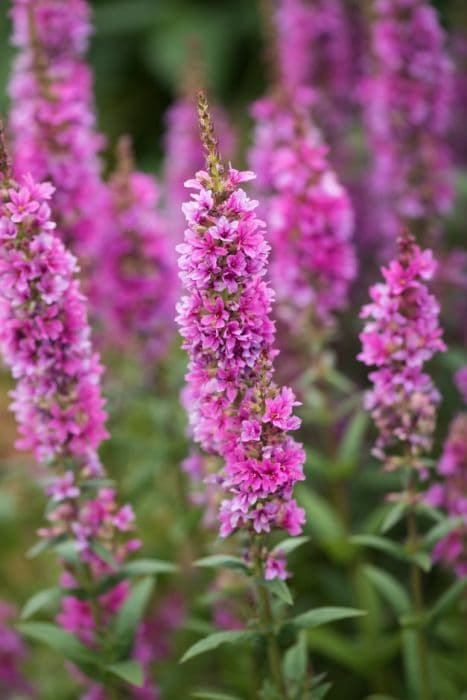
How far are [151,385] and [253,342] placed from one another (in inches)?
96.8

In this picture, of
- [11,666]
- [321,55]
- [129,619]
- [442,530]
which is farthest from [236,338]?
[321,55]

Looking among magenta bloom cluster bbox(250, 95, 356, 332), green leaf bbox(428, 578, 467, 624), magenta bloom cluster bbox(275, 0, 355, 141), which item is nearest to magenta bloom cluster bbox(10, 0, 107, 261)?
magenta bloom cluster bbox(250, 95, 356, 332)

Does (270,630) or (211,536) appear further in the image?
(211,536)

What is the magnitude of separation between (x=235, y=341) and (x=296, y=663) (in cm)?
138

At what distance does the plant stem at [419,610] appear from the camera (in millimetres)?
3512

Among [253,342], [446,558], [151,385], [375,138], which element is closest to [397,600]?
[446,558]

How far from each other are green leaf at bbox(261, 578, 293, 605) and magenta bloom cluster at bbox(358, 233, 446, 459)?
2.31 feet

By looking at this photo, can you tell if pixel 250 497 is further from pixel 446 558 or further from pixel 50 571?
pixel 50 571

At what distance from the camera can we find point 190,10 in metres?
11.0

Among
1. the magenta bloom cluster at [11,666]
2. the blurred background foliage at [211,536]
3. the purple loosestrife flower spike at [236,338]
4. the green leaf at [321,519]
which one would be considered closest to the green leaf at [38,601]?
the blurred background foliage at [211,536]

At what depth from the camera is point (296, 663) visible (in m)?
3.43

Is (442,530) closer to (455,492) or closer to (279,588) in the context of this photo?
(455,492)

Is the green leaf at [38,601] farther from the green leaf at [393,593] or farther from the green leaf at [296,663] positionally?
the green leaf at [393,593]

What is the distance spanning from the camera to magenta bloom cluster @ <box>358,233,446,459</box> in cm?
313
